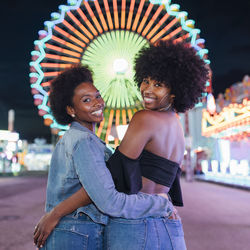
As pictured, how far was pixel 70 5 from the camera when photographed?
10500mm

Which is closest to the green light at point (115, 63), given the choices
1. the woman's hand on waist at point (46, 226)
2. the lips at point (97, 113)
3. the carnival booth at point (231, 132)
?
the carnival booth at point (231, 132)

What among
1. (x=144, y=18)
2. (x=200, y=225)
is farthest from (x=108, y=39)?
(x=200, y=225)

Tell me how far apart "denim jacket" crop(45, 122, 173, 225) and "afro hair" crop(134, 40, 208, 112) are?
535 millimetres

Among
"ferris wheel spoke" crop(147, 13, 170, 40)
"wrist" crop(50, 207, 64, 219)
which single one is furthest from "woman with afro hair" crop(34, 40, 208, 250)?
"ferris wheel spoke" crop(147, 13, 170, 40)

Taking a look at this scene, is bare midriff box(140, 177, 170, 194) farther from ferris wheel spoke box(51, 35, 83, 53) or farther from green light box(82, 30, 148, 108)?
ferris wheel spoke box(51, 35, 83, 53)

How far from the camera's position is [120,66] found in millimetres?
9586

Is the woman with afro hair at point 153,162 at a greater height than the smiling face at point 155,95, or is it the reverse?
the smiling face at point 155,95

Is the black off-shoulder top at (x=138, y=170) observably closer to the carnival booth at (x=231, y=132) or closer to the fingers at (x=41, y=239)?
the fingers at (x=41, y=239)

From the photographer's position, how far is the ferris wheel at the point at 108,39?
30.9 ft

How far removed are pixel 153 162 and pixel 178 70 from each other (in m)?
0.58

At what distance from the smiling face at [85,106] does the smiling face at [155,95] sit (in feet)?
0.90

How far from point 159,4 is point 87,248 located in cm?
1006

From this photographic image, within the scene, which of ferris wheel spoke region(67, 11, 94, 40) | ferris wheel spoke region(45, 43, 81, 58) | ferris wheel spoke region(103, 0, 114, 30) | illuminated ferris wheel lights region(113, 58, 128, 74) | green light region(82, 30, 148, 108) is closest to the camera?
green light region(82, 30, 148, 108)

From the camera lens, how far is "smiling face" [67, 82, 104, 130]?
1866mm
